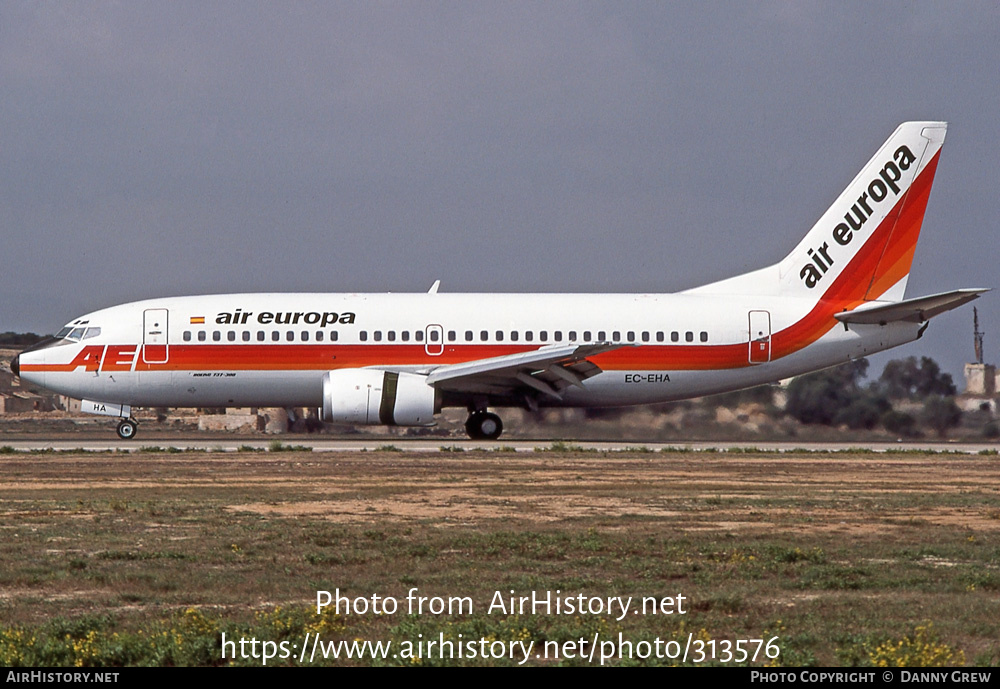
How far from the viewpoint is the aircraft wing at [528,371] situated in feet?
110

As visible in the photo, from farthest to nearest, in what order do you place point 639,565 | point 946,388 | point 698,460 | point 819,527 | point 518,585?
1. point 946,388
2. point 698,460
3. point 819,527
4. point 639,565
5. point 518,585

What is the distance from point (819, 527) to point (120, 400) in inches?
964

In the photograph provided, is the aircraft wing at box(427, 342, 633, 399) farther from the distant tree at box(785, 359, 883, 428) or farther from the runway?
the distant tree at box(785, 359, 883, 428)

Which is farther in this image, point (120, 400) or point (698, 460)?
point (120, 400)

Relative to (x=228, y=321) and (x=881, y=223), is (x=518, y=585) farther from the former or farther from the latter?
(x=881, y=223)

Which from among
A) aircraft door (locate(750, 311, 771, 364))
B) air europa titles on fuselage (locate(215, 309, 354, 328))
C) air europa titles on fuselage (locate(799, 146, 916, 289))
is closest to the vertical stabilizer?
air europa titles on fuselage (locate(799, 146, 916, 289))

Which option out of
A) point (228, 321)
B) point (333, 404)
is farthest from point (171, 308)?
point (333, 404)

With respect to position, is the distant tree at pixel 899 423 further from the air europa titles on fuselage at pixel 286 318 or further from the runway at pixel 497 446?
the air europa titles on fuselage at pixel 286 318

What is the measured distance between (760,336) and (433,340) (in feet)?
31.8

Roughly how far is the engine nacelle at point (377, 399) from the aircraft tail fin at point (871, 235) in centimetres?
1107

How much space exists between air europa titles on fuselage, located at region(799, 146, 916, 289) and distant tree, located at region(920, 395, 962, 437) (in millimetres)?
6445

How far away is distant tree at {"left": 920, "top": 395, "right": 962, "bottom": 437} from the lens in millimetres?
39594

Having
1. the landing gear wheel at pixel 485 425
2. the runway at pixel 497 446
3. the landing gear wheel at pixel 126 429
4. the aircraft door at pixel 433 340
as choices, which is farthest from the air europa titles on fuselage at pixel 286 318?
the landing gear wheel at pixel 485 425

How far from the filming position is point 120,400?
116 ft
